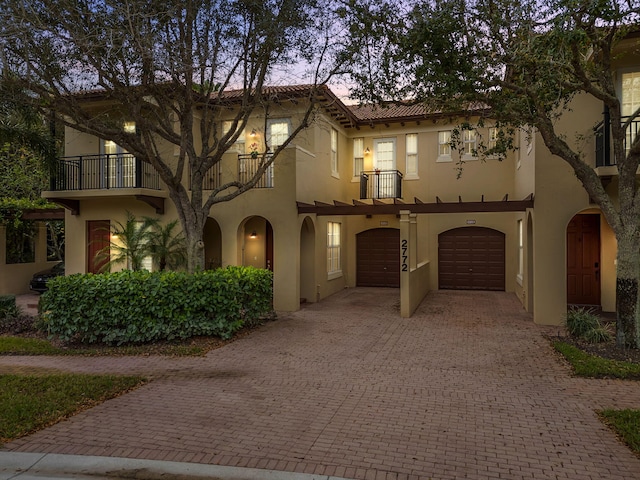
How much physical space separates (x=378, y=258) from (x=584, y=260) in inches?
304

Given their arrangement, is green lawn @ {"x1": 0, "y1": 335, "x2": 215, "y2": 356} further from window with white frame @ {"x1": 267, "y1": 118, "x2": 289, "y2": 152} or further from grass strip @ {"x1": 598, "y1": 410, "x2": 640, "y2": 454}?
window with white frame @ {"x1": 267, "y1": 118, "x2": 289, "y2": 152}

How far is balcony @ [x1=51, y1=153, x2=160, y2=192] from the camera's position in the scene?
15.3m

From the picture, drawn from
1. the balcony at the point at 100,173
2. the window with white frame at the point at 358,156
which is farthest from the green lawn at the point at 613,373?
the balcony at the point at 100,173

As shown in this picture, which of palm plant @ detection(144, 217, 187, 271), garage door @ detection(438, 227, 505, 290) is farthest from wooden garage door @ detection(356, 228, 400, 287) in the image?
palm plant @ detection(144, 217, 187, 271)

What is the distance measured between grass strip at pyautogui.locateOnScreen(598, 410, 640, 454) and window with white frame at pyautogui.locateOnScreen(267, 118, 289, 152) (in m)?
12.3

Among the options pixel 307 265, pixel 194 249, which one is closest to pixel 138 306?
pixel 194 249

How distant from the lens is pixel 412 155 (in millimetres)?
18906

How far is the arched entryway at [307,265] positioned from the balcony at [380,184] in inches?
159

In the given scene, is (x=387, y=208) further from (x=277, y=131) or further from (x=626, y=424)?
(x=626, y=424)

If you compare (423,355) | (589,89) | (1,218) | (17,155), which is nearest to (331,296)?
(423,355)

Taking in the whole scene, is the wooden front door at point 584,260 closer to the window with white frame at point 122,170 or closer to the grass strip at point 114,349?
the grass strip at point 114,349

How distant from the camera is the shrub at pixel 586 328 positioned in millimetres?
9250

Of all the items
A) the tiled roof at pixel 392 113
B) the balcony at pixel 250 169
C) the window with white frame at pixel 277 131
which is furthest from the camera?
the tiled roof at pixel 392 113

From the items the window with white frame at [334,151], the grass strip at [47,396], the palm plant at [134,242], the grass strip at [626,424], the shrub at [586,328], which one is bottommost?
the grass strip at [626,424]
